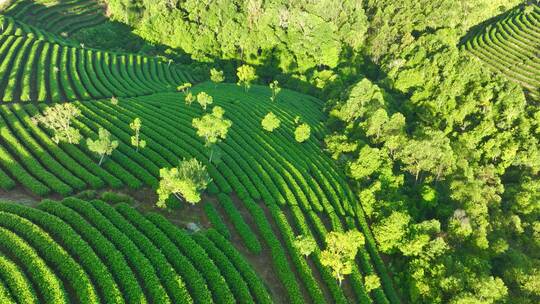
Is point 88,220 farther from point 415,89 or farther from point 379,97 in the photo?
point 415,89

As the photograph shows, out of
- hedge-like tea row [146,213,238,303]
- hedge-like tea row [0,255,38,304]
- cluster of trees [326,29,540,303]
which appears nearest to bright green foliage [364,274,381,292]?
cluster of trees [326,29,540,303]

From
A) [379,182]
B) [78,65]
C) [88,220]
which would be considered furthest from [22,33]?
[379,182]

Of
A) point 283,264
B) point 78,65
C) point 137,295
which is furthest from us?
point 78,65

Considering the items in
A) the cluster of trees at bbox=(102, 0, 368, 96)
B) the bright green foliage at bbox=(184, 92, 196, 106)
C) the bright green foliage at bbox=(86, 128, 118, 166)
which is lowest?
the bright green foliage at bbox=(86, 128, 118, 166)

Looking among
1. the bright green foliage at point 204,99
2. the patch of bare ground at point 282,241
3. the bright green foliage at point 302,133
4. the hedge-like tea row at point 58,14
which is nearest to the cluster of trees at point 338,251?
the patch of bare ground at point 282,241

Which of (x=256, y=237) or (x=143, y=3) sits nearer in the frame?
(x=256, y=237)

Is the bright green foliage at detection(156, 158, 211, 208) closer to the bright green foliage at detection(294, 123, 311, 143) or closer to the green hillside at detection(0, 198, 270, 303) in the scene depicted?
the green hillside at detection(0, 198, 270, 303)

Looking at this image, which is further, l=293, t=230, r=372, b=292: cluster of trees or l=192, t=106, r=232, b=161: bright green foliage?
l=192, t=106, r=232, b=161: bright green foliage
